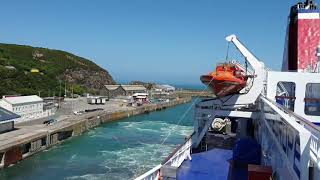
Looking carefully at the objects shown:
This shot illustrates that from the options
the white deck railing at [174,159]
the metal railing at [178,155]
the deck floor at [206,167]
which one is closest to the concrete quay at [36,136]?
the metal railing at [178,155]

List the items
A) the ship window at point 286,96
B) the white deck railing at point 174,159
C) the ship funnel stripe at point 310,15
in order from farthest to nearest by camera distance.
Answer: the ship funnel stripe at point 310,15 → the ship window at point 286,96 → the white deck railing at point 174,159

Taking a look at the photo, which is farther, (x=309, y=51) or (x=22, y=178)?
(x=22, y=178)

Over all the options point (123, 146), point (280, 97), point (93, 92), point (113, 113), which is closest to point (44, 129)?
point (123, 146)

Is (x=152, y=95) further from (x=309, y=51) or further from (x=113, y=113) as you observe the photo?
(x=309, y=51)

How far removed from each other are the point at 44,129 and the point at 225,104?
30.7 m

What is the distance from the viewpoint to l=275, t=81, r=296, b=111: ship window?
1133 cm

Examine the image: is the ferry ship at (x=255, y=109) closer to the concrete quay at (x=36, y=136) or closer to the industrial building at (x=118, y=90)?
the concrete quay at (x=36, y=136)

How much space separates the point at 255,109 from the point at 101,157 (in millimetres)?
19861

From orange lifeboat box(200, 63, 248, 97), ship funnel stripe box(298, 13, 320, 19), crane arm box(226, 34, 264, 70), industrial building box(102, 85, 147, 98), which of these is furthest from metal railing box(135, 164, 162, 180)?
industrial building box(102, 85, 147, 98)

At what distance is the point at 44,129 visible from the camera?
135 ft

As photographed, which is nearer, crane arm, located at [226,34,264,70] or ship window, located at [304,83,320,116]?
ship window, located at [304,83,320,116]

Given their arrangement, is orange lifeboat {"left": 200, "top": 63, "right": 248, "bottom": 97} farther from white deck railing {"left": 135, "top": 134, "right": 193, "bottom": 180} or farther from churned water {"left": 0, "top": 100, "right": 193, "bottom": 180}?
churned water {"left": 0, "top": 100, "right": 193, "bottom": 180}

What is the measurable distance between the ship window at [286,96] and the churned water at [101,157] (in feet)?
46.2

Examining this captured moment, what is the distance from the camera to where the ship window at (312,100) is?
10891 mm
